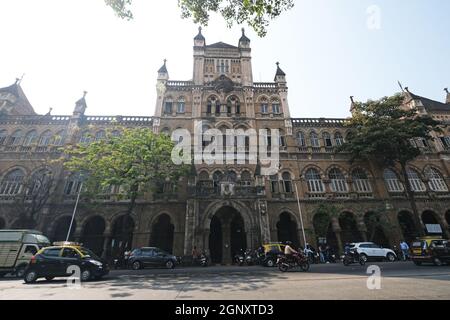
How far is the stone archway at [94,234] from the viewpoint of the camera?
20.6m

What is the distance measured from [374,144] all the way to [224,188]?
621 inches

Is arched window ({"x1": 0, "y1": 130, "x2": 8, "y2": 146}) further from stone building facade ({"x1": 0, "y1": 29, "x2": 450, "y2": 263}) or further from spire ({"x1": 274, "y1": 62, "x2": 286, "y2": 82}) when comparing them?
spire ({"x1": 274, "y1": 62, "x2": 286, "y2": 82})

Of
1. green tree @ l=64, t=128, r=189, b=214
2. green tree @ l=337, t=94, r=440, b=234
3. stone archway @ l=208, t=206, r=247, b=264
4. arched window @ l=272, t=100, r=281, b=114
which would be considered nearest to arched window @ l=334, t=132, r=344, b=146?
green tree @ l=337, t=94, r=440, b=234

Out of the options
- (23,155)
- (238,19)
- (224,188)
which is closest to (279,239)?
(224,188)

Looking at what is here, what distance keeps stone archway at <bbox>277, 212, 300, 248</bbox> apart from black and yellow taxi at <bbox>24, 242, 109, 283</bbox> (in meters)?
16.6

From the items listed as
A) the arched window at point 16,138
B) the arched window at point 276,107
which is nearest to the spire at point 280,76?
the arched window at point 276,107

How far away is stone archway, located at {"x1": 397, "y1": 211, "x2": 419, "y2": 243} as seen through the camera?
72.4ft

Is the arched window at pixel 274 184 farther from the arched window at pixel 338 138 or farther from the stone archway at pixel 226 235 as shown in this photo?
the arched window at pixel 338 138

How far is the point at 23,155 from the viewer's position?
74.4 ft

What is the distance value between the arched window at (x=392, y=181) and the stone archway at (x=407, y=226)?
2530 millimetres

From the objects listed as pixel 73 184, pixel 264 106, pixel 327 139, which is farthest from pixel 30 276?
pixel 327 139

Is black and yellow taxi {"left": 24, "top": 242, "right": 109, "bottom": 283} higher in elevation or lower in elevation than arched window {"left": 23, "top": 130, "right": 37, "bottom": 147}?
lower
